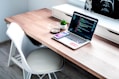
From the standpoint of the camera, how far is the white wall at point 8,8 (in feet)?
7.96

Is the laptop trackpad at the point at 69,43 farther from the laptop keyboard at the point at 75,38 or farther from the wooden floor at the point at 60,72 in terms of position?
the wooden floor at the point at 60,72

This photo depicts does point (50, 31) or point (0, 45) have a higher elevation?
point (50, 31)

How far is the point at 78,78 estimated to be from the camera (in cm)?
207

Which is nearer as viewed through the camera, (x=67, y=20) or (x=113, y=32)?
(x=113, y=32)

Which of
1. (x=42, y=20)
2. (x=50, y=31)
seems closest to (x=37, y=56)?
(x=50, y=31)

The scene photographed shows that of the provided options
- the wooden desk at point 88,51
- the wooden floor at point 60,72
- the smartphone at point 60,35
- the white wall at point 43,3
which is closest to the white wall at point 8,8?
the white wall at point 43,3

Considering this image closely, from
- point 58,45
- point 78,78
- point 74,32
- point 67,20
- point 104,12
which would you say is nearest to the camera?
point 58,45

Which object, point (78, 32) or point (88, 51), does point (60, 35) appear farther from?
point (88, 51)

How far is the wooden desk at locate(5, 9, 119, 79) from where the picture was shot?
3.83 ft

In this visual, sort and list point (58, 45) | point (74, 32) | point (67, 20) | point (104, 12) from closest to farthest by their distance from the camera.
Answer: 1. point (58, 45)
2. point (74, 32)
3. point (104, 12)
4. point (67, 20)

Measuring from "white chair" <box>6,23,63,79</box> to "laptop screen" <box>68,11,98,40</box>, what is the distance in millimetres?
324

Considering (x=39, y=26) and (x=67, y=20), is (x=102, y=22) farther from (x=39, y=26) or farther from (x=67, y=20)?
(x=39, y=26)

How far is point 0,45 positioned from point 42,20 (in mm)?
1062

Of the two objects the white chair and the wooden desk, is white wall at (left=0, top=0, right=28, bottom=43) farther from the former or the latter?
the white chair
